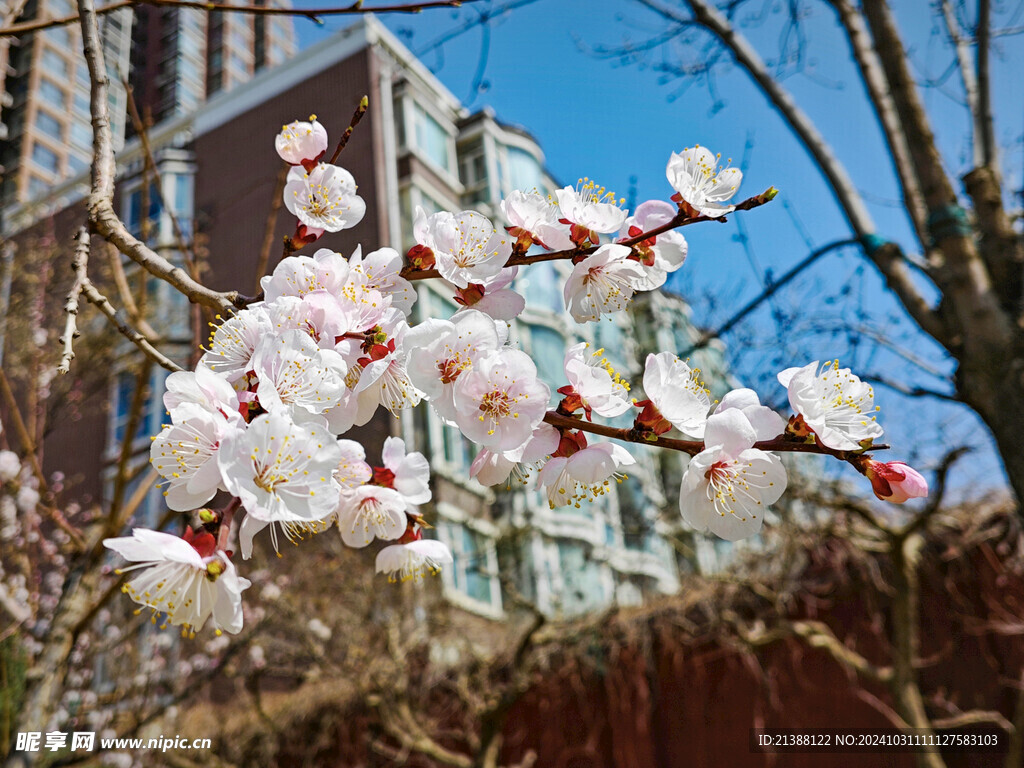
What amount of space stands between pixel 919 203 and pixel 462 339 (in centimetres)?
250

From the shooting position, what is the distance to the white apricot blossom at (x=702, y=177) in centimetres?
124

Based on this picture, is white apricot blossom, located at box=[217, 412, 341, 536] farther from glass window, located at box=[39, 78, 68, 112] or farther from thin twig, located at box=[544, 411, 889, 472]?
glass window, located at box=[39, 78, 68, 112]

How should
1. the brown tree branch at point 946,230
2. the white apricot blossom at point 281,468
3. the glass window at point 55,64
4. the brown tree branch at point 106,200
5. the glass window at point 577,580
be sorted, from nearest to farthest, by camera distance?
the white apricot blossom at point 281,468
the brown tree branch at point 106,200
the brown tree branch at point 946,230
the glass window at point 577,580
the glass window at point 55,64

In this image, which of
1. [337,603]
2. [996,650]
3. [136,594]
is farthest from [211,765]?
[136,594]

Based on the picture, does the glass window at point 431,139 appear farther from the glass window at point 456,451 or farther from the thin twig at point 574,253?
the thin twig at point 574,253

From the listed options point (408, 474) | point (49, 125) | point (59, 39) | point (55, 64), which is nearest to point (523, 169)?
point (408, 474)

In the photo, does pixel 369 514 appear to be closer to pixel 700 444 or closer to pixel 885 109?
pixel 700 444

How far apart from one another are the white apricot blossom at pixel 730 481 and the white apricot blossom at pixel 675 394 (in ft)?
0.17

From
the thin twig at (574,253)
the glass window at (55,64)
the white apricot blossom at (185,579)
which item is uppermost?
the glass window at (55,64)

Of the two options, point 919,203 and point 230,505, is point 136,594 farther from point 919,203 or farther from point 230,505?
point 919,203

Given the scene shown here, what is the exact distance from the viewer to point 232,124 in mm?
12664

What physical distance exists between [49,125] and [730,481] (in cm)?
3477

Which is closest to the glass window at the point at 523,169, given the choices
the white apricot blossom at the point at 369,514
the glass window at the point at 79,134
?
the white apricot blossom at the point at 369,514

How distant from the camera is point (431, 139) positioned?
42.5 ft
